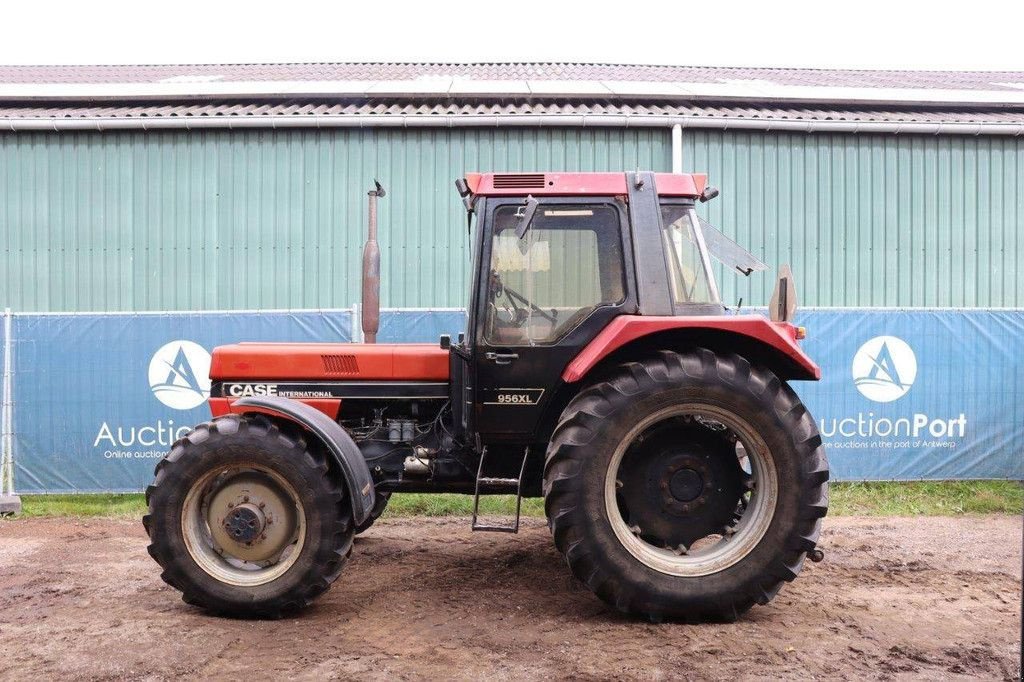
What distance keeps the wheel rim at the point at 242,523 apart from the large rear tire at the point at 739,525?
1527 mm

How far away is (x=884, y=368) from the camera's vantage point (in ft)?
30.1

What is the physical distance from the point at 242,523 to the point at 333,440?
704 millimetres

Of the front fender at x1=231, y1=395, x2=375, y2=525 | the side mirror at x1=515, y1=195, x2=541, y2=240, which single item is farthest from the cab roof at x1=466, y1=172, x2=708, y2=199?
the front fender at x1=231, y1=395, x2=375, y2=525

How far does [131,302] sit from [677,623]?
26.8 ft

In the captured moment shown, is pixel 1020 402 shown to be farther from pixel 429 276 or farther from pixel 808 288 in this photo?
pixel 429 276

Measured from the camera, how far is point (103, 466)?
883cm

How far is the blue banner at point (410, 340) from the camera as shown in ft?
28.9

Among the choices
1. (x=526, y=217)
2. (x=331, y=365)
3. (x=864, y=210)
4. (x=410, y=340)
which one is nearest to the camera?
(x=526, y=217)

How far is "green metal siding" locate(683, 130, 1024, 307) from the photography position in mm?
11008

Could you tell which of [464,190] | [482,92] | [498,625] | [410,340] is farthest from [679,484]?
[482,92]

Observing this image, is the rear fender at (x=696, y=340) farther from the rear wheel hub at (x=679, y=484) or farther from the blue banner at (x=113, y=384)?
the blue banner at (x=113, y=384)

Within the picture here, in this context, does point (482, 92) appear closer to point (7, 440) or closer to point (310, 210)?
point (310, 210)

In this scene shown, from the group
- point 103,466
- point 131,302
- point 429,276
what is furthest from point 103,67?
point 103,466

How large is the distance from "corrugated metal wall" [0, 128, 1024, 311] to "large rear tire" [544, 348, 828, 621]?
6.01m
